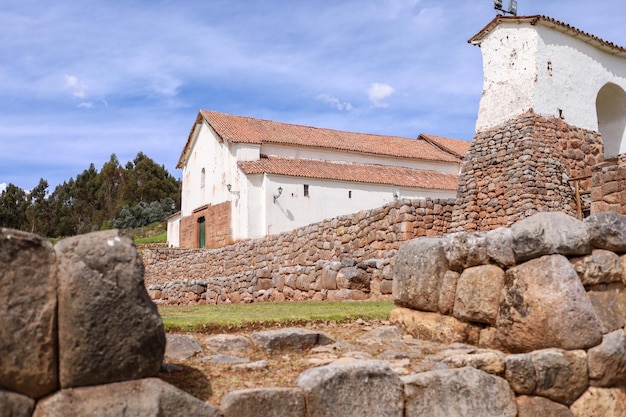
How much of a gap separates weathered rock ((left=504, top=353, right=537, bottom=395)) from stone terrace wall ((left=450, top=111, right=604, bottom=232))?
370 inches

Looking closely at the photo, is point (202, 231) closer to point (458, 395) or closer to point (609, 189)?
point (609, 189)

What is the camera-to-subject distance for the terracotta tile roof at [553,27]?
14.6 meters

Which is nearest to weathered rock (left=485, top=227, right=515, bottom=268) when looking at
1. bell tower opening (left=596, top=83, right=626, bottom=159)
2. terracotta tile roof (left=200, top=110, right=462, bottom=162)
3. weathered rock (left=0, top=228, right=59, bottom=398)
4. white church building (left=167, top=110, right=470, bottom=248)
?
weathered rock (left=0, top=228, right=59, bottom=398)

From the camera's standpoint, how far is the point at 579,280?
15.5ft

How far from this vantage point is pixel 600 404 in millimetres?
4770

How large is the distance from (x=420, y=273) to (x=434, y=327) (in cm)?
54

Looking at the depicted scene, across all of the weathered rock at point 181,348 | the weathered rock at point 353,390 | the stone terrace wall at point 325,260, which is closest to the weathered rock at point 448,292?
the weathered rock at point 353,390

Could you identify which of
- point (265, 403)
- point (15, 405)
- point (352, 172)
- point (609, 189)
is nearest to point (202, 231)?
point (352, 172)

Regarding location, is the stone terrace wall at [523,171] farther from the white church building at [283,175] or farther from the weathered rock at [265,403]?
the white church building at [283,175]

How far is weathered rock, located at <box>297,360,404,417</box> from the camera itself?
379 centimetres

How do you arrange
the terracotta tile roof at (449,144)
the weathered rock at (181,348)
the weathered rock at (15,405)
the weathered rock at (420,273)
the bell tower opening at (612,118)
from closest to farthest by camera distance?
the weathered rock at (15,405), the weathered rock at (181,348), the weathered rock at (420,273), the bell tower opening at (612,118), the terracotta tile roof at (449,144)

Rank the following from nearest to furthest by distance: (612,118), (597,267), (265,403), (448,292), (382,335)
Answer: (265,403) → (597,267) → (448,292) → (382,335) → (612,118)

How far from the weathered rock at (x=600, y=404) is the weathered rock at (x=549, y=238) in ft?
3.73

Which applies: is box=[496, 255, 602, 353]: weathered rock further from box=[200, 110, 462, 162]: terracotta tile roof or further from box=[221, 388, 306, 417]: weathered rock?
box=[200, 110, 462, 162]: terracotta tile roof
